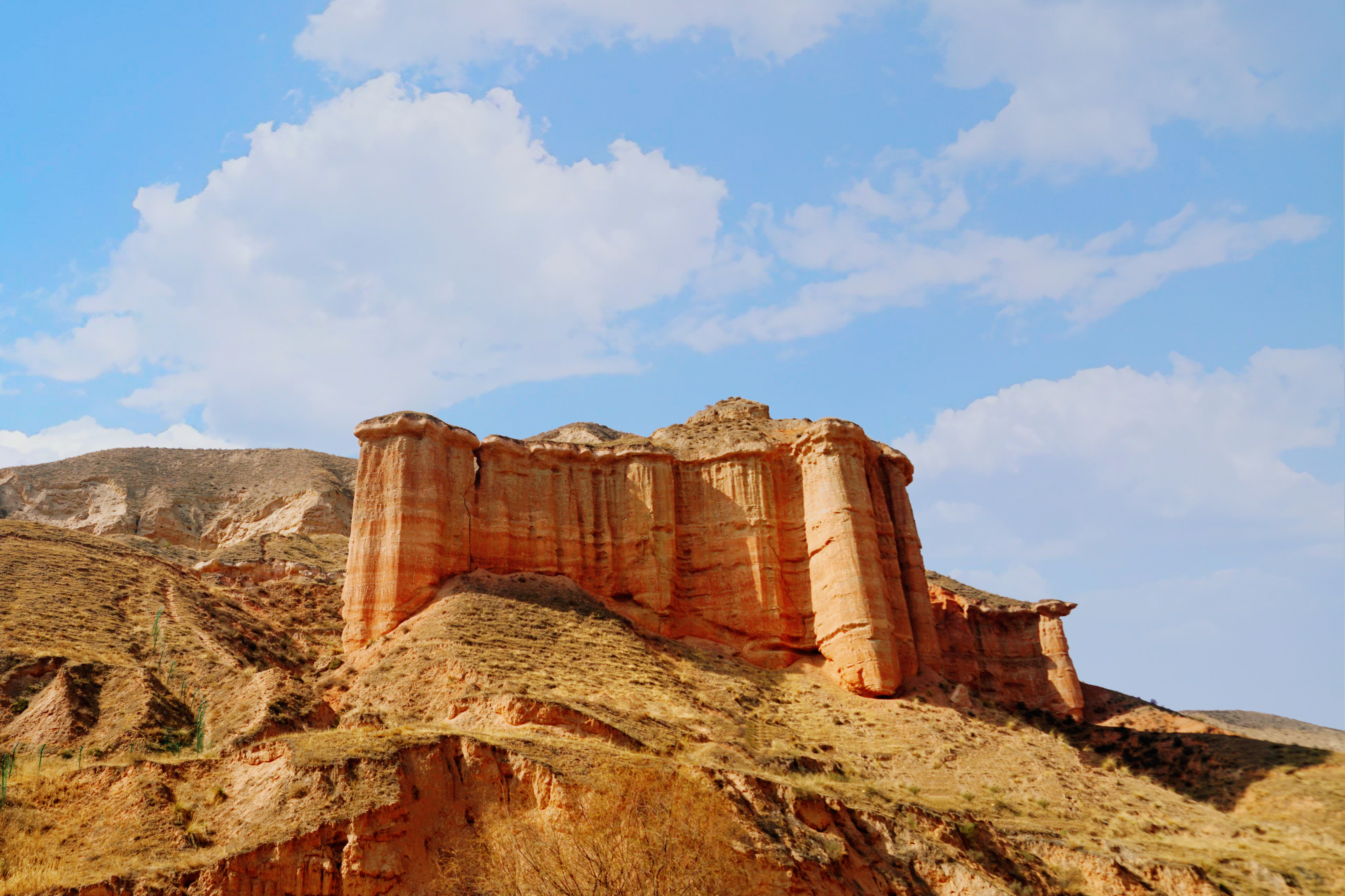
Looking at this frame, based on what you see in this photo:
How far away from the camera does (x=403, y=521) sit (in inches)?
1622

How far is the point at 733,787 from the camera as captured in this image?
82.3ft

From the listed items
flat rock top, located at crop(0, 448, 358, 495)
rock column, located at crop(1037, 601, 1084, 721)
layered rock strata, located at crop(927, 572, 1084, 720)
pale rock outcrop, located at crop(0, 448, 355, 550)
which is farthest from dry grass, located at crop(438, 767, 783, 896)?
flat rock top, located at crop(0, 448, 358, 495)

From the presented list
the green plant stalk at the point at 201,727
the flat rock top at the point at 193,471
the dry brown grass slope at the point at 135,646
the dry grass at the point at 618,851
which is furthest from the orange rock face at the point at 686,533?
the flat rock top at the point at 193,471

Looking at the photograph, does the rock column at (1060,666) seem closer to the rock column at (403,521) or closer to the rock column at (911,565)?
the rock column at (911,565)

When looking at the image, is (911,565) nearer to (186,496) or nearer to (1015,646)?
(1015,646)

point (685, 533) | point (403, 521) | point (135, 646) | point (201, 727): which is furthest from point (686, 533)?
point (201, 727)

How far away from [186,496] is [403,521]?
46.3 meters

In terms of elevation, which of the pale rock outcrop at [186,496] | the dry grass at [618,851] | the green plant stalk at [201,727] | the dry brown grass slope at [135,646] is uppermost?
the pale rock outcrop at [186,496]

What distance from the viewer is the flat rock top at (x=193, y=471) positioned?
79750mm

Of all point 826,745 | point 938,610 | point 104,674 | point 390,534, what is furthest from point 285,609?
point 938,610

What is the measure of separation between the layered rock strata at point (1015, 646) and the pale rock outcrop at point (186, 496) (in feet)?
126

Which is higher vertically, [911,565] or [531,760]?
[911,565]

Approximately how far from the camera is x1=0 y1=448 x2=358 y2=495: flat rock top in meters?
79.8

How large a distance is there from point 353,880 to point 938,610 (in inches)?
1532
